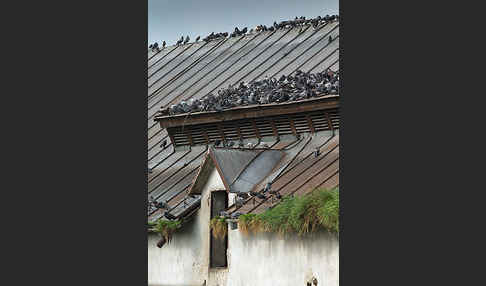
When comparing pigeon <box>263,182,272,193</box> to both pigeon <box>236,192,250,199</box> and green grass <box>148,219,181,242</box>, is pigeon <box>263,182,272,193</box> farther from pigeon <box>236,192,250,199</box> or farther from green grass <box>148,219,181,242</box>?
green grass <box>148,219,181,242</box>

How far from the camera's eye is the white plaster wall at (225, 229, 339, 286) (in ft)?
66.8

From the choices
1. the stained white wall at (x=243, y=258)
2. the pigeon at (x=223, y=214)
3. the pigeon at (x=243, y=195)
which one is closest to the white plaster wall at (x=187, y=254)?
the stained white wall at (x=243, y=258)

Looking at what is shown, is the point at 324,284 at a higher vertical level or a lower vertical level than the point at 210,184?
lower

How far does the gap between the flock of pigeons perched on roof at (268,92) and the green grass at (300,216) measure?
13.2 feet

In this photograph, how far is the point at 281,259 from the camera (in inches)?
855

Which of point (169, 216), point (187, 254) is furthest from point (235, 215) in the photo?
point (187, 254)

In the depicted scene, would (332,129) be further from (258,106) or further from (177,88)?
(177,88)

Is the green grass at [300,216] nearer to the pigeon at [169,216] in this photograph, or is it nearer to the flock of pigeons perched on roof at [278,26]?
the pigeon at [169,216]

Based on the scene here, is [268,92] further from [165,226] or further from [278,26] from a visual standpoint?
[278,26]

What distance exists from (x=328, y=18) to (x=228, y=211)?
10241 mm

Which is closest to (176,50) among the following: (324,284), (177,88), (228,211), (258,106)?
(177,88)

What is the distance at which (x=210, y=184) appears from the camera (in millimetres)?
25453

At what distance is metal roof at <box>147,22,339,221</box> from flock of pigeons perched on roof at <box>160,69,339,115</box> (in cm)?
110

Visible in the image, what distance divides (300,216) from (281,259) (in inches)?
48.0
